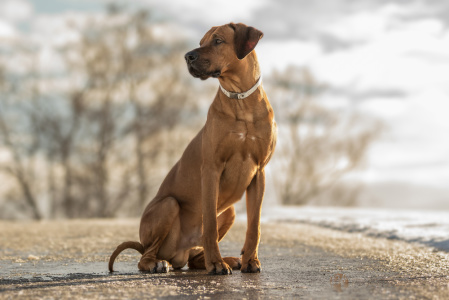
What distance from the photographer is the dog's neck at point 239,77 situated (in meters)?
4.11

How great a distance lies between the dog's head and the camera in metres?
3.89

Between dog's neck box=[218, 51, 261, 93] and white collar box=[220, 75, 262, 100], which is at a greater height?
Answer: dog's neck box=[218, 51, 261, 93]

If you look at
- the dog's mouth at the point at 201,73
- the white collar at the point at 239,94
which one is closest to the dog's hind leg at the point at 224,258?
the white collar at the point at 239,94

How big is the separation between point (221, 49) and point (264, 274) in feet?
5.91

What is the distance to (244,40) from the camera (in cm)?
408

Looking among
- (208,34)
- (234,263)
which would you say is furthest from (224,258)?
(208,34)

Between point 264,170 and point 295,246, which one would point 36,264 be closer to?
point 264,170

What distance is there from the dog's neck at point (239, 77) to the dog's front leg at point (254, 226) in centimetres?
71

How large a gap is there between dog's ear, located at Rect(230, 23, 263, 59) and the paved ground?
5.75 feet

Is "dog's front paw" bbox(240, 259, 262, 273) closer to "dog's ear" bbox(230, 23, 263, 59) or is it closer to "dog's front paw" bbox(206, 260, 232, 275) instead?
"dog's front paw" bbox(206, 260, 232, 275)

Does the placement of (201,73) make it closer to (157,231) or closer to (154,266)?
(157,231)

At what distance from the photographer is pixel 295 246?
20.3 feet

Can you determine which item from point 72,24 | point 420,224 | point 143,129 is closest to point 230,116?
point 420,224

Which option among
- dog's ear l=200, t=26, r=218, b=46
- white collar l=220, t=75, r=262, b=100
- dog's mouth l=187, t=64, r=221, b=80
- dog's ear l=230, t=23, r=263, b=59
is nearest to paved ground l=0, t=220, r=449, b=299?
white collar l=220, t=75, r=262, b=100
